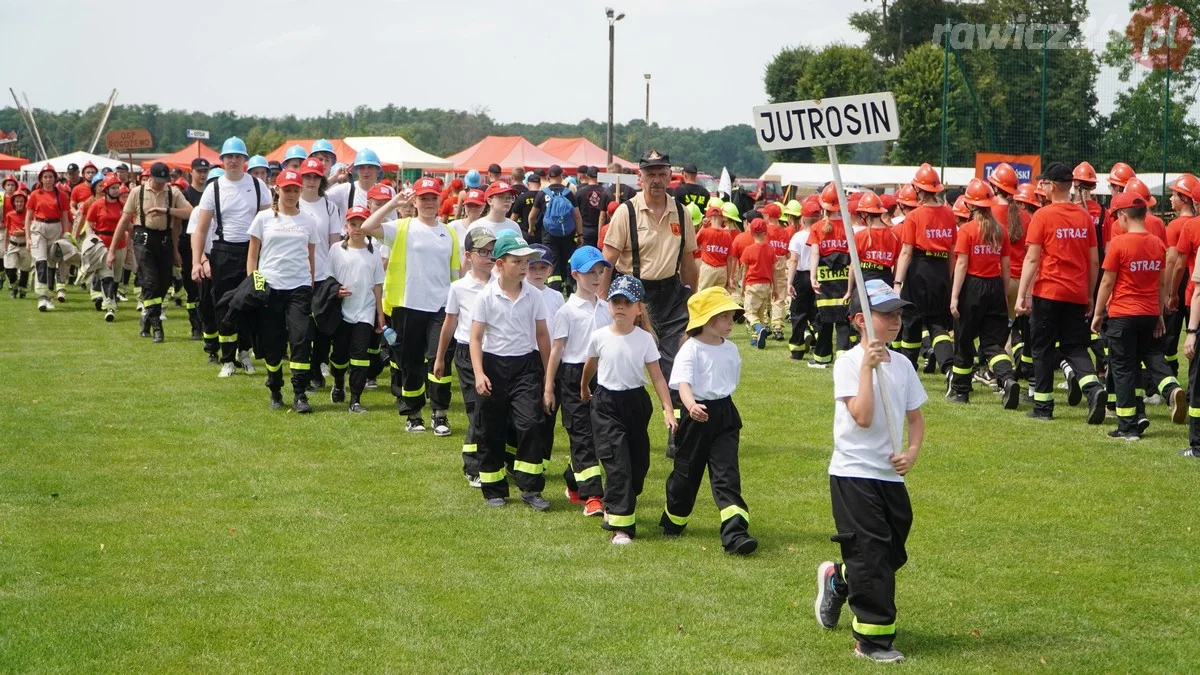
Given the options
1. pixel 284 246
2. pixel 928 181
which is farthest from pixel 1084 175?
pixel 284 246

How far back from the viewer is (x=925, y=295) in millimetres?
14305

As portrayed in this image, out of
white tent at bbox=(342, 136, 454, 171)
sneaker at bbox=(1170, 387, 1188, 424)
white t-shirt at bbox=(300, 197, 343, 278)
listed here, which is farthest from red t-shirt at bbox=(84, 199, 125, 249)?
white tent at bbox=(342, 136, 454, 171)

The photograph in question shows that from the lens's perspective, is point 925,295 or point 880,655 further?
point 925,295

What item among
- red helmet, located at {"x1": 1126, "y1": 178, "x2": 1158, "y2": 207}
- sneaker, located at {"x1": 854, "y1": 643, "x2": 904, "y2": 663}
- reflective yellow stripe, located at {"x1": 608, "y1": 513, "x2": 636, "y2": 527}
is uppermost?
red helmet, located at {"x1": 1126, "y1": 178, "x2": 1158, "y2": 207}

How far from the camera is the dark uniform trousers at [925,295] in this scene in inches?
559

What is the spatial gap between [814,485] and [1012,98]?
20.5 metres

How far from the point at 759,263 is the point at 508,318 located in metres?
10.6

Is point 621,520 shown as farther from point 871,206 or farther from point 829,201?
point 829,201

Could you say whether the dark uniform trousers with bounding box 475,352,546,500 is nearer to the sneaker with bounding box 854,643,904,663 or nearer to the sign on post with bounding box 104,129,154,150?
the sneaker with bounding box 854,643,904,663

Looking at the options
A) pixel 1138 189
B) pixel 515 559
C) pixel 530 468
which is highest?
pixel 1138 189

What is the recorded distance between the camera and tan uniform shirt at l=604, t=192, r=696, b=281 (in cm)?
1047

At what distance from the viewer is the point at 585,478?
9094mm

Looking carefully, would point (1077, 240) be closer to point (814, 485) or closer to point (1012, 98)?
point (814, 485)

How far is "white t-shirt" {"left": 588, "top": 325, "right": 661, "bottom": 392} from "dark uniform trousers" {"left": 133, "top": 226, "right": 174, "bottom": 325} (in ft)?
36.2
